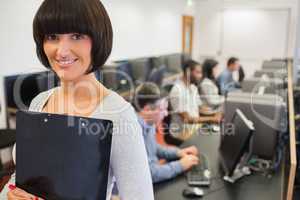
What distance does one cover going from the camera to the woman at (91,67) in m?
0.62

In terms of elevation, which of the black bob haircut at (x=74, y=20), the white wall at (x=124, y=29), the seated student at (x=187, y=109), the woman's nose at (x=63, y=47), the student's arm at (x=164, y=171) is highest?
the white wall at (x=124, y=29)

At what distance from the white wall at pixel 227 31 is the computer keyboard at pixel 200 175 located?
5489 mm

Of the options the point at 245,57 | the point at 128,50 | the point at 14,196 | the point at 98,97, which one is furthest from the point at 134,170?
the point at 245,57

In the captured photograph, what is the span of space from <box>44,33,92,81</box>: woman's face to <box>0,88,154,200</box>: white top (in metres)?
0.10

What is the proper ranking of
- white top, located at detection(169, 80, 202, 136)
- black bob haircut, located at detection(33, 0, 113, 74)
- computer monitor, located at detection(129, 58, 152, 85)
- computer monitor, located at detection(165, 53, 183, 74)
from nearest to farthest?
black bob haircut, located at detection(33, 0, 113, 74), white top, located at detection(169, 80, 202, 136), computer monitor, located at detection(129, 58, 152, 85), computer monitor, located at detection(165, 53, 183, 74)

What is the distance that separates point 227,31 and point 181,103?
16.2ft

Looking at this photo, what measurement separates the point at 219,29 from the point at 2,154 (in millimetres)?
5981

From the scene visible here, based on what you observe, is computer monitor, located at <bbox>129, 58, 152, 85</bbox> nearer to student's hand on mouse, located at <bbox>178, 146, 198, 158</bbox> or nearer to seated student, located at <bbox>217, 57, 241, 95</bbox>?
seated student, located at <bbox>217, 57, 241, 95</bbox>

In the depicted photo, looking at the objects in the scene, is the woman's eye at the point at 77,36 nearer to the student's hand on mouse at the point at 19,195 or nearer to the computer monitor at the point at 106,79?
the computer monitor at the point at 106,79

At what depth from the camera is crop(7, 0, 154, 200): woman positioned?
62 centimetres

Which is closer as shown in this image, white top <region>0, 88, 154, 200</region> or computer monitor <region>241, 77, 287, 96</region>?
white top <region>0, 88, 154, 200</region>

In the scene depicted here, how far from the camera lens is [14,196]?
2.32 ft

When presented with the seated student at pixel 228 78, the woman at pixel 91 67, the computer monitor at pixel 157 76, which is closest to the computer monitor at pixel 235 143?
the woman at pixel 91 67

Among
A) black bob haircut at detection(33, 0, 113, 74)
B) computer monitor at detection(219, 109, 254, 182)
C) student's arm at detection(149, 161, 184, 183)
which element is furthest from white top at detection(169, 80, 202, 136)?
black bob haircut at detection(33, 0, 113, 74)
